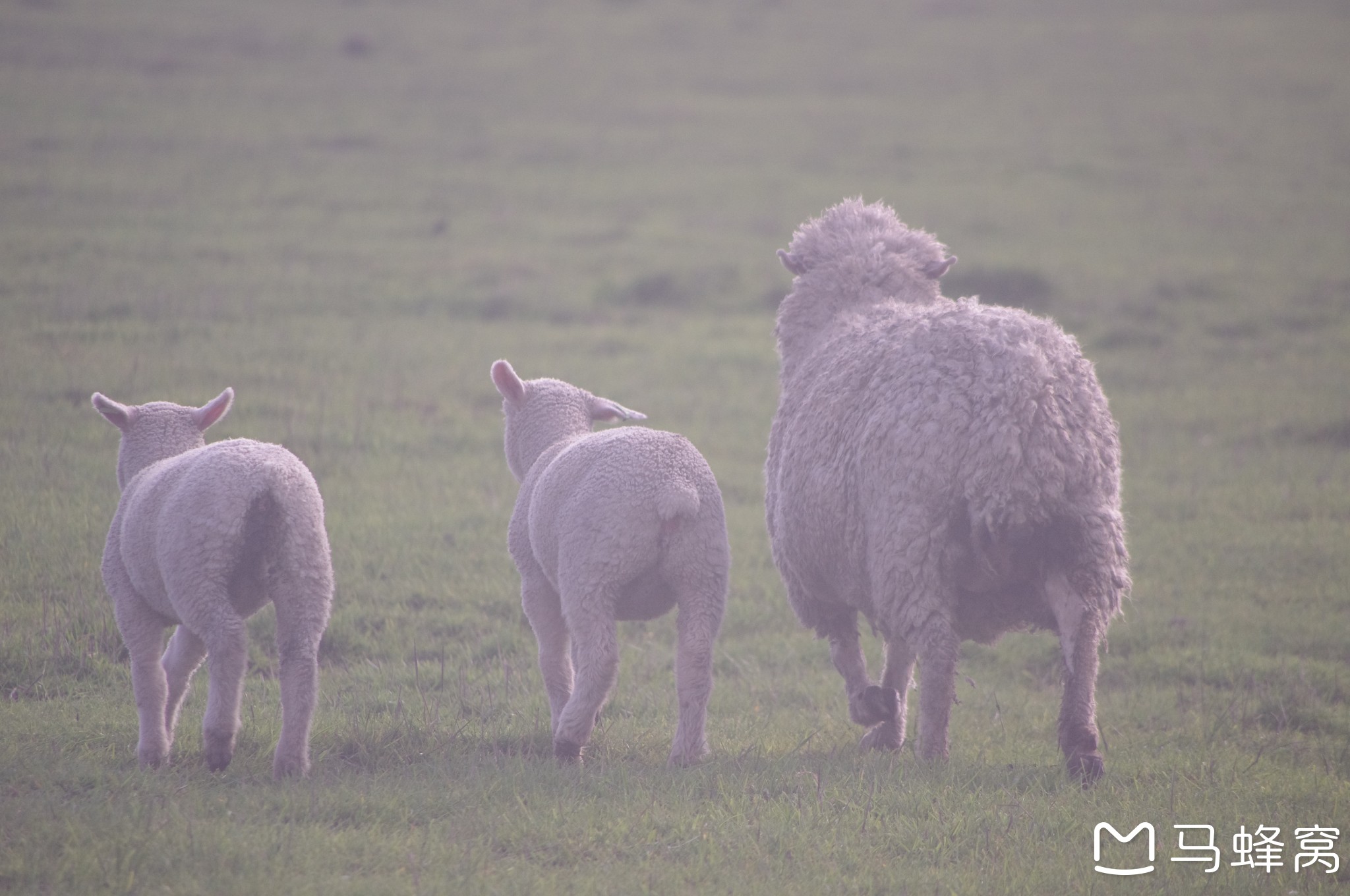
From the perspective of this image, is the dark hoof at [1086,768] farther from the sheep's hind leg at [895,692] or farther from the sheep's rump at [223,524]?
the sheep's rump at [223,524]

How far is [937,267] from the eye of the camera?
7.39 meters

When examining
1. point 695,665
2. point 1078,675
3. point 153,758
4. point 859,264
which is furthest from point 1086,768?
point 153,758

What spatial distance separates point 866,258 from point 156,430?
3.96m

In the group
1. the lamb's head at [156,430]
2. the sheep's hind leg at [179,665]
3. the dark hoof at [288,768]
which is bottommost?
the dark hoof at [288,768]

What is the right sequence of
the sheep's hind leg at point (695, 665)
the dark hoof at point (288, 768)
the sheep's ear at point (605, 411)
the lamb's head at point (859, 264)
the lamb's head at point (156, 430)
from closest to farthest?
the dark hoof at point (288, 768), the sheep's hind leg at point (695, 665), the lamb's head at point (156, 430), the sheep's ear at point (605, 411), the lamb's head at point (859, 264)

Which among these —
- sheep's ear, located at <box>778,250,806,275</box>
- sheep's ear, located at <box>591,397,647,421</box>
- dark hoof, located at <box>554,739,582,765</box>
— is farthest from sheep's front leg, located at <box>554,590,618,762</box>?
sheep's ear, located at <box>778,250,806,275</box>

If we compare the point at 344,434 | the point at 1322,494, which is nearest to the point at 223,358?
the point at 344,434

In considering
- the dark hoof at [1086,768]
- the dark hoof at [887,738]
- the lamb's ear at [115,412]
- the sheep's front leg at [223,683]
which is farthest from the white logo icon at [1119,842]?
the lamb's ear at [115,412]

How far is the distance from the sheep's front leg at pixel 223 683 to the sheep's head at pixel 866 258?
12.2ft

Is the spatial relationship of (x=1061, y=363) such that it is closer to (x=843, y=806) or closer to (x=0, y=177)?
(x=843, y=806)

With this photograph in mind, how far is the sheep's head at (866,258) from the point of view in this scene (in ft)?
24.1

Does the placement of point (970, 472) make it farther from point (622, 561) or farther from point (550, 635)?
point (550, 635)

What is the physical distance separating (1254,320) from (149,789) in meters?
15.1

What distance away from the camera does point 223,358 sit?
1240cm
